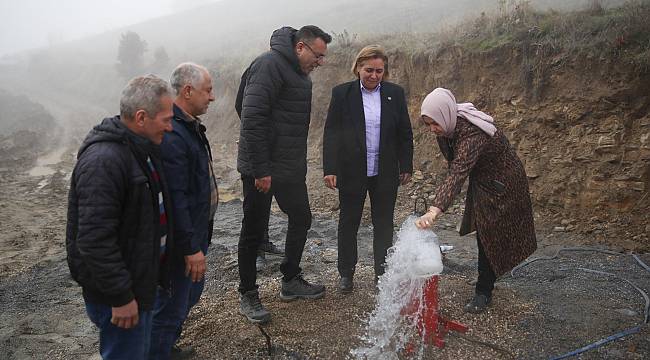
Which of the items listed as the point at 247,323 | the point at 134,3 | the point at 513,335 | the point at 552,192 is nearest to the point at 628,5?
the point at 552,192

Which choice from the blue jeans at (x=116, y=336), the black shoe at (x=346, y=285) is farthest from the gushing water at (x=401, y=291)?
the blue jeans at (x=116, y=336)

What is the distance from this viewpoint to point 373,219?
3.65m

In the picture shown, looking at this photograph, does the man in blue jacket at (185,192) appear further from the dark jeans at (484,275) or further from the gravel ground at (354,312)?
the dark jeans at (484,275)

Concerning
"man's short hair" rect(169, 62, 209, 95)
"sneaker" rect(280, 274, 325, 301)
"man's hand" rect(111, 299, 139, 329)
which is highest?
"man's short hair" rect(169, 62, 209, 95)

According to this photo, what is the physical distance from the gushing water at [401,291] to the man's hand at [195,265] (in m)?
1.23

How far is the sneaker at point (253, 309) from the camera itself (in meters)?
3.22

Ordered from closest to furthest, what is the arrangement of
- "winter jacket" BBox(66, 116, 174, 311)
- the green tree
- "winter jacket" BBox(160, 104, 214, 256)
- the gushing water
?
"winter jacket" BBox(66, 116, 174, 311), "winter jacket" BBox(160, 104, 214, 256), the gushing water, the green tree

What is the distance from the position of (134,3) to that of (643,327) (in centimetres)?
12670

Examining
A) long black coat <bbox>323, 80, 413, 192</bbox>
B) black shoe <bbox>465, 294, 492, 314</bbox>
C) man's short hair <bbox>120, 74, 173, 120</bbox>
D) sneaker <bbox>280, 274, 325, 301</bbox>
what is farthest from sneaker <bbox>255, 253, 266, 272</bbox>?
man's short hair <bbox>120, 74, 173, 120</bbox>

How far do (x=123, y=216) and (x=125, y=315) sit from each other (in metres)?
0.44

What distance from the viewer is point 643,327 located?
302cm

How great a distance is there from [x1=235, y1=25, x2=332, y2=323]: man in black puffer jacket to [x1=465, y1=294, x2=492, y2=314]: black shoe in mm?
1405

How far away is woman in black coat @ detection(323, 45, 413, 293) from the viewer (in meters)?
3.43

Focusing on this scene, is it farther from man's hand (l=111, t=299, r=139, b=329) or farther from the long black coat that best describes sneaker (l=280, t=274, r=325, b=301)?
man's hand (l=111, t=299, r=139, b=329)
